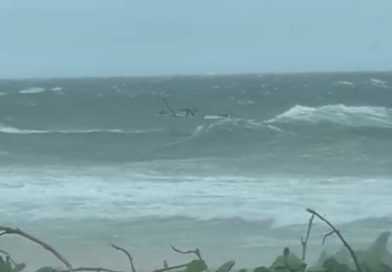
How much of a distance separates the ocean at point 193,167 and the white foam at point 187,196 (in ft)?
0.05

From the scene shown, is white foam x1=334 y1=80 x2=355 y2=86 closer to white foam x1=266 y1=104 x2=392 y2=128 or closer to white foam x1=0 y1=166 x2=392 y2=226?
white foam x1=266 y1=104 x2=392 y2=128

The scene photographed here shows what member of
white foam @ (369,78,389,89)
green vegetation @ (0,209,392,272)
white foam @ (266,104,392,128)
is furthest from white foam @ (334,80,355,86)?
green vegetation @ (0,209,392,272)

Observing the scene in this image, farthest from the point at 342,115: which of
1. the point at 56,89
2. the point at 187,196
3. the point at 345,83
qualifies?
the point at 187,196

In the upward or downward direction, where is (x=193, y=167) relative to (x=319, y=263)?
downward

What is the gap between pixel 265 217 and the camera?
5051mm

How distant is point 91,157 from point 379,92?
21.9 ft

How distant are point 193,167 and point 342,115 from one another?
5.25 metres

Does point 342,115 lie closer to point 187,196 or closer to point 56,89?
point 56,89

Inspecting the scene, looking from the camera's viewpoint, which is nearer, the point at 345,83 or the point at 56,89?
the point at 345,83

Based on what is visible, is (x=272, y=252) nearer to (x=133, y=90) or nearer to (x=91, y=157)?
(x=91, y=157)

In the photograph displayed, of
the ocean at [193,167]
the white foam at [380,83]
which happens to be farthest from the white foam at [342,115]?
the white foam at [380,83]

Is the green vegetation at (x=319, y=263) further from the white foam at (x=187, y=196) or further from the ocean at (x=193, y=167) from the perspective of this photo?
the white foam at (x=187, y=196)

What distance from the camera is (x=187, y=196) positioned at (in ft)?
20.2

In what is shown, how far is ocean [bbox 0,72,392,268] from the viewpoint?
14.9 ft
